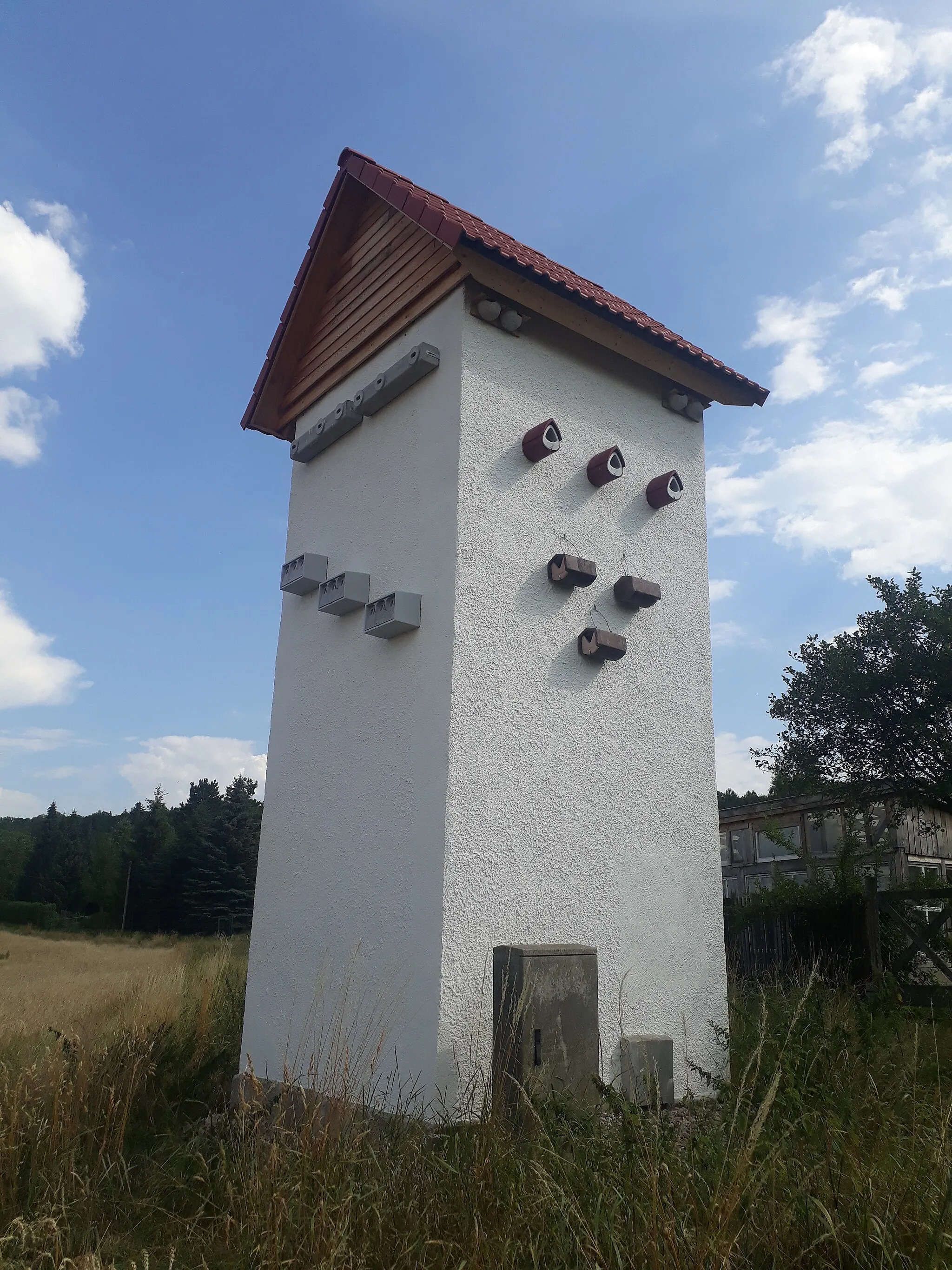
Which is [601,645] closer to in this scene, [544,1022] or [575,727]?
[575,727]

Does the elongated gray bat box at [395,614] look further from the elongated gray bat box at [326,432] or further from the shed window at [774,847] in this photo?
the shed window at [774,847]

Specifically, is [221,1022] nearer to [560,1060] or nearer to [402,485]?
[560,1060]

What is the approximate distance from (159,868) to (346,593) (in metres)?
47.7

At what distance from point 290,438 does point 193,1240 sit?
698cm

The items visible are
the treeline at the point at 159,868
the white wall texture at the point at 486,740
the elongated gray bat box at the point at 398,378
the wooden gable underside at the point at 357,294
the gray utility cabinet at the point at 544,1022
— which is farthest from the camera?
the treeline at the point at 159,868

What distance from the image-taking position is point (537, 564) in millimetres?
6355

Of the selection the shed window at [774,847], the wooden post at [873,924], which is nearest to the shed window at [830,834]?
the shed window at [774,847]

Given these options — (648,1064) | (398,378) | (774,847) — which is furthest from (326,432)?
(774,847)

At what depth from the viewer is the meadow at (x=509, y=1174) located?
292 centimetres

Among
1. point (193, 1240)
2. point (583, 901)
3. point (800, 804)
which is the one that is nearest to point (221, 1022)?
point (583, 901)

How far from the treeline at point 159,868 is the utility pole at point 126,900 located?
0.10 meters

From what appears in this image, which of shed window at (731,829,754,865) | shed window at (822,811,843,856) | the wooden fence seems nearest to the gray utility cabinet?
the wooden fence

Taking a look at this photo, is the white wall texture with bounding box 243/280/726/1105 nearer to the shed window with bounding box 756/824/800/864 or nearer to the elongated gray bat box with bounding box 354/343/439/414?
the elongated gray bat box with bounding box 354/343/439/414

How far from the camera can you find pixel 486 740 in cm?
574
